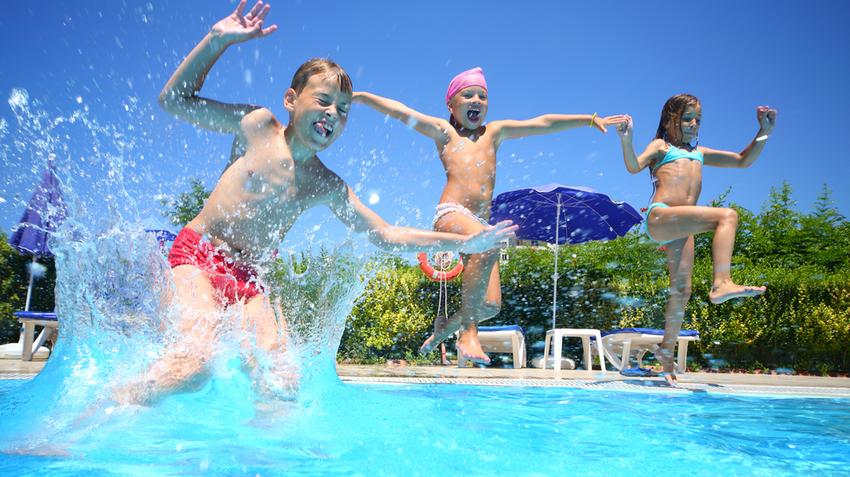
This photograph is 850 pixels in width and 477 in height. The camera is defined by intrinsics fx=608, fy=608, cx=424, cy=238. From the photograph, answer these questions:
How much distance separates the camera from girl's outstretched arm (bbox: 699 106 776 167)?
527 centimetres

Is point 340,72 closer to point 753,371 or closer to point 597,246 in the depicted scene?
point 753,371

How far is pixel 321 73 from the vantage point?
2.98m

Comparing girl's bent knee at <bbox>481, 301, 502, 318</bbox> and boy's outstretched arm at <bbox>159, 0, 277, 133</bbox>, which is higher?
boy's outstretched arm at <bbox>159, 0, 277, 133</bbox>

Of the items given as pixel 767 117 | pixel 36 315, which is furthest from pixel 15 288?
pixel 767 117

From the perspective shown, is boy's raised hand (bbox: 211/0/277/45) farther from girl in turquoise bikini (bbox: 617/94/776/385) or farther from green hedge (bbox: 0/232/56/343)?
green hedge (bbox: 0/232/56/343)

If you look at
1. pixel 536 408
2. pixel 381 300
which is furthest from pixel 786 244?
pixel 536 408

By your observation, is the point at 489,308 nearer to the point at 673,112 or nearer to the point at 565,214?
the point at 673,112

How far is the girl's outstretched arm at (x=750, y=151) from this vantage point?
17.3 ft

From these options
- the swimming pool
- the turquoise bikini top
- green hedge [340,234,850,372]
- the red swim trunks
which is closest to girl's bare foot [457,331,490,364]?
the swimming pool

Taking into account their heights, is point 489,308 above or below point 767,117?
below

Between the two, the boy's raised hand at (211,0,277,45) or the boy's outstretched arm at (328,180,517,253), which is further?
Answer: the boy's outstretched arm at (328,180,517,253)

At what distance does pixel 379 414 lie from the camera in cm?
367

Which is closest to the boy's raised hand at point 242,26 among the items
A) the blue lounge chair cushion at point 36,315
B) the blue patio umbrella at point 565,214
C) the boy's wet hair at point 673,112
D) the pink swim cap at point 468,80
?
the pink swim cap at point 468,80

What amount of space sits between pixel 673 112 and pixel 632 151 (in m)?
0.79
